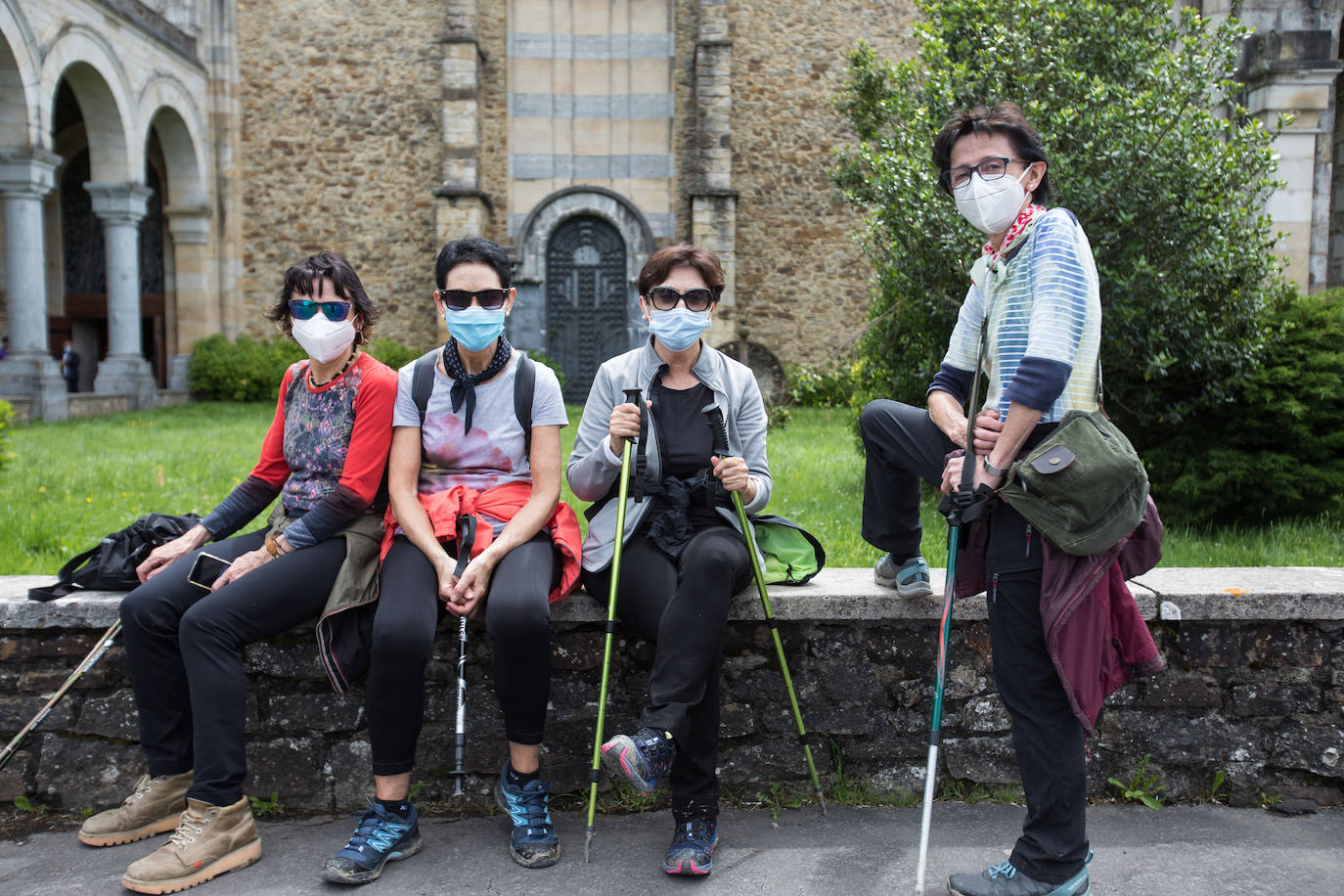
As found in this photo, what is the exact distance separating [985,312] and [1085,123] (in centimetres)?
328

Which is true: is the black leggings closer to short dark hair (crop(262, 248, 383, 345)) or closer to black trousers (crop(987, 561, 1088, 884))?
short dark hair (crop(262, 248, 383, 345))

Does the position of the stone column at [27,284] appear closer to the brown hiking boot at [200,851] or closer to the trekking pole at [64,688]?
the trekking pole at [64,688]

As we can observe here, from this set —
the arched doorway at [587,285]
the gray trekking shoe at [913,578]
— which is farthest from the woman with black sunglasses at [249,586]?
the arched doorway at [587,285]

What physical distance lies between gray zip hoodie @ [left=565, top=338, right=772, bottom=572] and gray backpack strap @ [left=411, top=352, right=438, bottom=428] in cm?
52

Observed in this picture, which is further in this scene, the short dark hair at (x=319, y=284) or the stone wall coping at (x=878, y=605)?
the short dark hair at (x=319, y=284)

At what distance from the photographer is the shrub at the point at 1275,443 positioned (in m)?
5.25

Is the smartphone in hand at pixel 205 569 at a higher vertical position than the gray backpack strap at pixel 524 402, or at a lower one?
lower

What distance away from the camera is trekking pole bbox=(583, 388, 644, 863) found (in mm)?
2816

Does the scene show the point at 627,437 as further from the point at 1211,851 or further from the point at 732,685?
the point at 1211,851

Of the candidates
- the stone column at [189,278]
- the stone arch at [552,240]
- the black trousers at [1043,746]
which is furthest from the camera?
the stone column at [189,278]

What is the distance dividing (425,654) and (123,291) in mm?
14973

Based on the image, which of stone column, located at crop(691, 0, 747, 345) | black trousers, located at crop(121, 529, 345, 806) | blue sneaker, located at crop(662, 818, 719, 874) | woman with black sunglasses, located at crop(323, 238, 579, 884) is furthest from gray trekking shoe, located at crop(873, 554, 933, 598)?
stone column, located at crop(691, 0, 747, 345)

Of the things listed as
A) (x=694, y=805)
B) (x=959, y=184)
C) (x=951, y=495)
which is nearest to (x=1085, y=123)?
(x=959, y=184)

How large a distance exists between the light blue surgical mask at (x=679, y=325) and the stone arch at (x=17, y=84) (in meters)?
12.2
